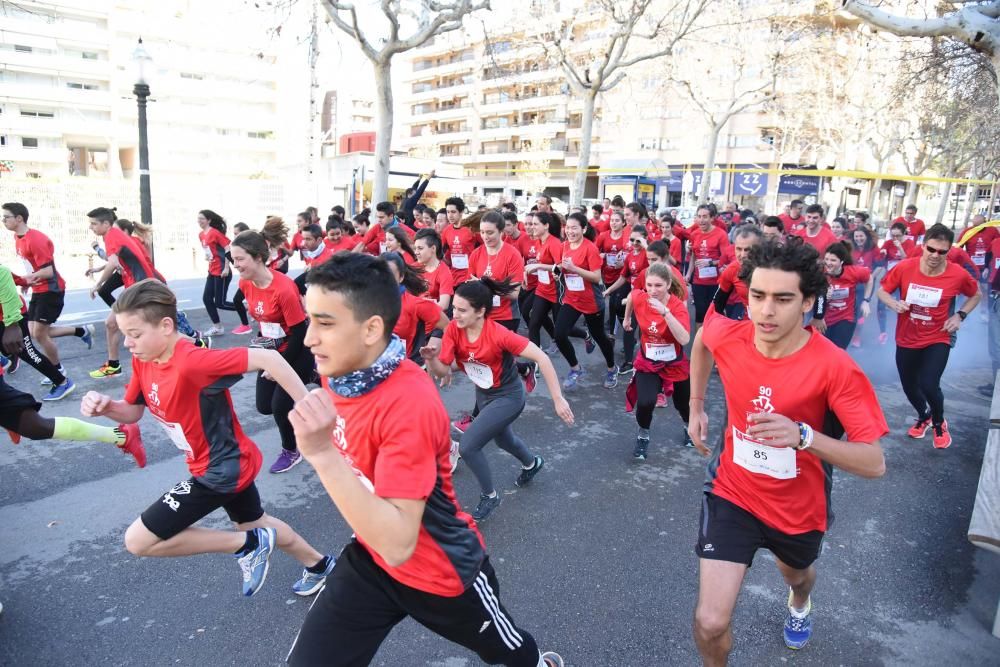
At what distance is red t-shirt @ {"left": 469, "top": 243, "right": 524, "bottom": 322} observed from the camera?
6.43 meters

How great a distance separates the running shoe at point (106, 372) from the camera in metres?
6.90

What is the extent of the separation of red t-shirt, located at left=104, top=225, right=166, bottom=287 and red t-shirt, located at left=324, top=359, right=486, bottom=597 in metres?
6.13

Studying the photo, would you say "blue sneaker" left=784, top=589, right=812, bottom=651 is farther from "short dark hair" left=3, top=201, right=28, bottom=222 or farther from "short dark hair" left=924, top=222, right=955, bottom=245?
"short dark hair" left=3, top=201, right=28, bottom=222

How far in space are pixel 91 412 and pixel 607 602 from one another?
2.66 meters

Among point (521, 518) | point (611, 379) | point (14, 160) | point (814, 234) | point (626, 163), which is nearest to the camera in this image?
point (521, 518)

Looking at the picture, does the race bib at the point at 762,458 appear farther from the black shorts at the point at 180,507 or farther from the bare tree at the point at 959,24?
the bare tree at the point at 959,24

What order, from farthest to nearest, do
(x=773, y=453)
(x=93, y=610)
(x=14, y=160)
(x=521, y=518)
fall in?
(x=14, y=160) → (x=521, y=518) → (x=93, y=610) → (x=773, y=453)

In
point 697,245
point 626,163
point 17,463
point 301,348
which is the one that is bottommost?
point 17,463

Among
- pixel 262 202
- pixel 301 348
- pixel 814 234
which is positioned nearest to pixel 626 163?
pixel 262 202

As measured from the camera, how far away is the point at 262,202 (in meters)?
21.0

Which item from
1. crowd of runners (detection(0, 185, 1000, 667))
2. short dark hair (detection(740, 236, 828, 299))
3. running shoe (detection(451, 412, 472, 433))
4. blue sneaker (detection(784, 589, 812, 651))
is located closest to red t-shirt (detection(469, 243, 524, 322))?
crowd of runners (detection(0, 185, 1000, 667))

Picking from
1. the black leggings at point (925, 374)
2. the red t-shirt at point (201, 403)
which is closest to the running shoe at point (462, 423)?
the red t-shirt at point (201, 403)

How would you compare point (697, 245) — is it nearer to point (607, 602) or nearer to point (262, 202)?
point (607, 602)

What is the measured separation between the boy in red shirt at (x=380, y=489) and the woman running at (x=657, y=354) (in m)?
3.17
